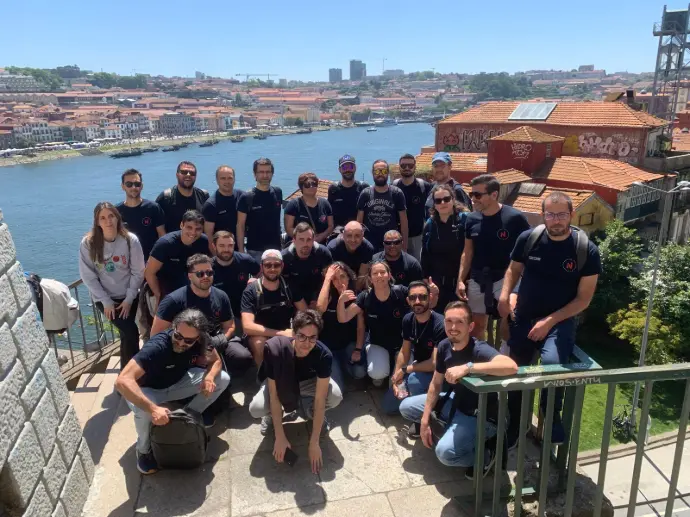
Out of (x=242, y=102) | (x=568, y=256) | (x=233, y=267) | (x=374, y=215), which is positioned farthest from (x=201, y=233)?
(x=242, y=102)

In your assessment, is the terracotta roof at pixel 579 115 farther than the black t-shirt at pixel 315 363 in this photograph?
Yes

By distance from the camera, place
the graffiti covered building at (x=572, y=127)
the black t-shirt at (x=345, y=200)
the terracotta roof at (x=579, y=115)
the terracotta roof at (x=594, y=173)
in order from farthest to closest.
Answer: the terracotta roof at (x=579, y=115)
the graffiti covered building at (x=572, y=127)
the terracotta roof at (x=594, y=173)
the black t-shirt at (x=345, y=200)

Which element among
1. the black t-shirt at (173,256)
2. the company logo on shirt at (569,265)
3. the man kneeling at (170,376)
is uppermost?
the company logo on shirt at (569,265)

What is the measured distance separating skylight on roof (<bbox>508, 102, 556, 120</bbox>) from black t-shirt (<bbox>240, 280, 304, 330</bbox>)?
35822mm

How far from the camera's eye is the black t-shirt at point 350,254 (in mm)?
5336

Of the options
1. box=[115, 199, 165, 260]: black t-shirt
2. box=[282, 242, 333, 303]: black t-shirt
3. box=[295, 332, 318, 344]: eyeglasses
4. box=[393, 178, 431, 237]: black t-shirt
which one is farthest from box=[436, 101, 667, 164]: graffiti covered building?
box=[295, 332, 318, 344]: eyeglasses

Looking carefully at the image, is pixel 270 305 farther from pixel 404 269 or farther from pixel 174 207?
pixel 174 207

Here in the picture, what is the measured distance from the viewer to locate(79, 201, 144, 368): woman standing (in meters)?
A: 4.62

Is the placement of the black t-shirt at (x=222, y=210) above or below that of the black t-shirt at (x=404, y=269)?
above

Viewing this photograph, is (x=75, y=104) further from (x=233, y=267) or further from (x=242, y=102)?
(x=233, y=267)

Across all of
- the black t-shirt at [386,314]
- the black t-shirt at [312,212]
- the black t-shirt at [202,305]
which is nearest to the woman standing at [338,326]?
the black t-shirt at [386,314]

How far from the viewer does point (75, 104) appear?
160 m

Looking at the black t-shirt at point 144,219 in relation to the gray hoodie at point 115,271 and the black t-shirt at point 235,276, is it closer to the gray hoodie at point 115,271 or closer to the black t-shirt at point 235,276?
the gray hoodie at point 115,271

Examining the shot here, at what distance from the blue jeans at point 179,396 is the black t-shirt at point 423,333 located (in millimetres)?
1494
